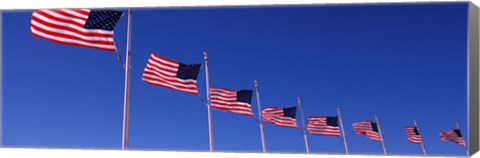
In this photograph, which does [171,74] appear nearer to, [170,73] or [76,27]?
[170,73]

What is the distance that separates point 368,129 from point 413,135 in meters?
0.66

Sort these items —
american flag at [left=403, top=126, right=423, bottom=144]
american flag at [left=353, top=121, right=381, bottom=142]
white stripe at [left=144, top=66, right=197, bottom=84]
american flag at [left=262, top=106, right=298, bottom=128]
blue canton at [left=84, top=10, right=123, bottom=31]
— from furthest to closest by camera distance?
american flag at [left=262, top=106, right=298, bottom=128] < white stripe at [left=144, top=66, right=197, bottom=84] < american flag at [left=353, top=121, right=381, bottom=142] < blue canton at [left=84, top=10, right=123, bottom=31] < american flag at [left=403, top=126, right=423, bottom=144]

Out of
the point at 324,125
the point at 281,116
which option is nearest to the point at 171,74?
the point at 281,116

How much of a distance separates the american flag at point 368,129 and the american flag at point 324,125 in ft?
1.05

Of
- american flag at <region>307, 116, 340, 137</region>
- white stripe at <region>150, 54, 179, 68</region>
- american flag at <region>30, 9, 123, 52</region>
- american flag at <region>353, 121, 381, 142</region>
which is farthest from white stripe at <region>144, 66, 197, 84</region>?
american flag at <region>353, 121, 381, 142</region>

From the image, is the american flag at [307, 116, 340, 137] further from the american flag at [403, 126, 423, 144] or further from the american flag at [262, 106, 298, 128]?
the american flag at [403, 126, 423, 144]

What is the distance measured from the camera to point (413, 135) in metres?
15.8

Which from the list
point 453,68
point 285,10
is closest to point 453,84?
point 453,68

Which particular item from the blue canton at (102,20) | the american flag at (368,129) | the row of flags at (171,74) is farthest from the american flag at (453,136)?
the blue canton at (102,20)

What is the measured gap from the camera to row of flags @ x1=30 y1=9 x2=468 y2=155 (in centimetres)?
1540

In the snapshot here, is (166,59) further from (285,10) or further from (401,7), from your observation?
(401,7)

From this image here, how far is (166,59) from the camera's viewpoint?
16.8 m

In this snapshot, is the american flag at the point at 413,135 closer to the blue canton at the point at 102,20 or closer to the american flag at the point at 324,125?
the american flag at the point at 324,125

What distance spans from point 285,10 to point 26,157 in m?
4.25
